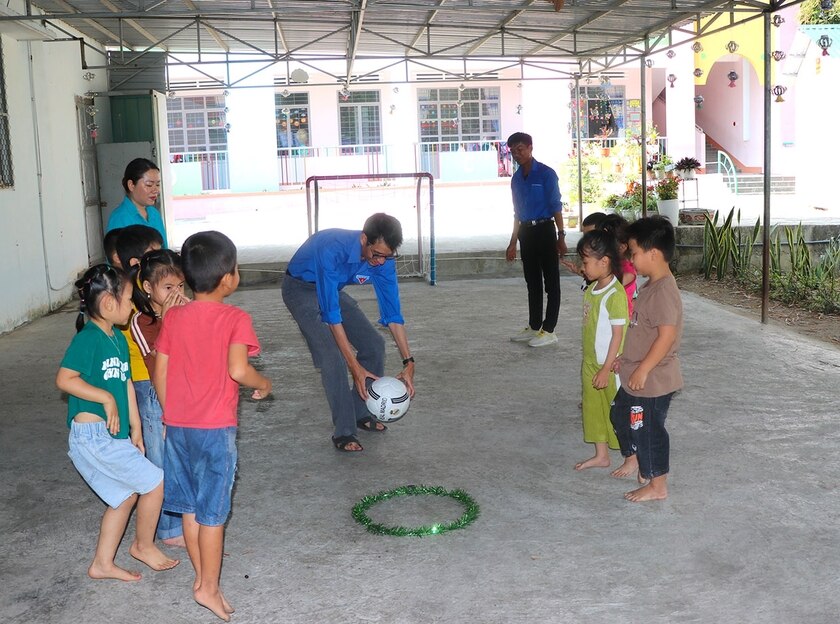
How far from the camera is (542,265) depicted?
7766mm

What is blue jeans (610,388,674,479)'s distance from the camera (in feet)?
13.3

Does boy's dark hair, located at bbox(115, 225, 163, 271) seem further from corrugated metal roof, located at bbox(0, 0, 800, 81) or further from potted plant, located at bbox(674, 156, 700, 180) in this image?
potted plant, located at bbox(674, 156, 700, 180)

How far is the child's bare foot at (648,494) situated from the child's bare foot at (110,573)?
7.17 feet

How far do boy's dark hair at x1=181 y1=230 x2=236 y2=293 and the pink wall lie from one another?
1057 inches

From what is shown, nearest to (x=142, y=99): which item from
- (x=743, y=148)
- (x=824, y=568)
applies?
(x=824, y=568)

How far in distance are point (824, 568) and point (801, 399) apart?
2.61 meters

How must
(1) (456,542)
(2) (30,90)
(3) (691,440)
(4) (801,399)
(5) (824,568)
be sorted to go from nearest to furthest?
1. (5) (824,568)
2. (1) (456,542)
3. (3) (691,440)
4. (4) (801,399)
5. (2) (30,90)

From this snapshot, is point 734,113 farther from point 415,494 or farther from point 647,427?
point 415,494

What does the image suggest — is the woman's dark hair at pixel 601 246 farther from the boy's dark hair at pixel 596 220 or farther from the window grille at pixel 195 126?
the window grille at pixel 195 126

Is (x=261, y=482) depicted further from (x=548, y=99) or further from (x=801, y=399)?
(x=548, y=99)

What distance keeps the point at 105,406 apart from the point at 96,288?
42 centimetres

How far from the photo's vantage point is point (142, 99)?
1420 cm

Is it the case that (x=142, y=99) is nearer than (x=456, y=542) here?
No

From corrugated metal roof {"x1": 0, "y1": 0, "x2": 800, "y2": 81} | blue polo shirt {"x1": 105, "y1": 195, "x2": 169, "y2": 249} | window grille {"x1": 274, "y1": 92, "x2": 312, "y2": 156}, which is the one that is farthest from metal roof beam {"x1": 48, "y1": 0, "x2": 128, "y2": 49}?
window grille {"x1": 274, "y1": 92, "x2": 312, "y2": 156}
